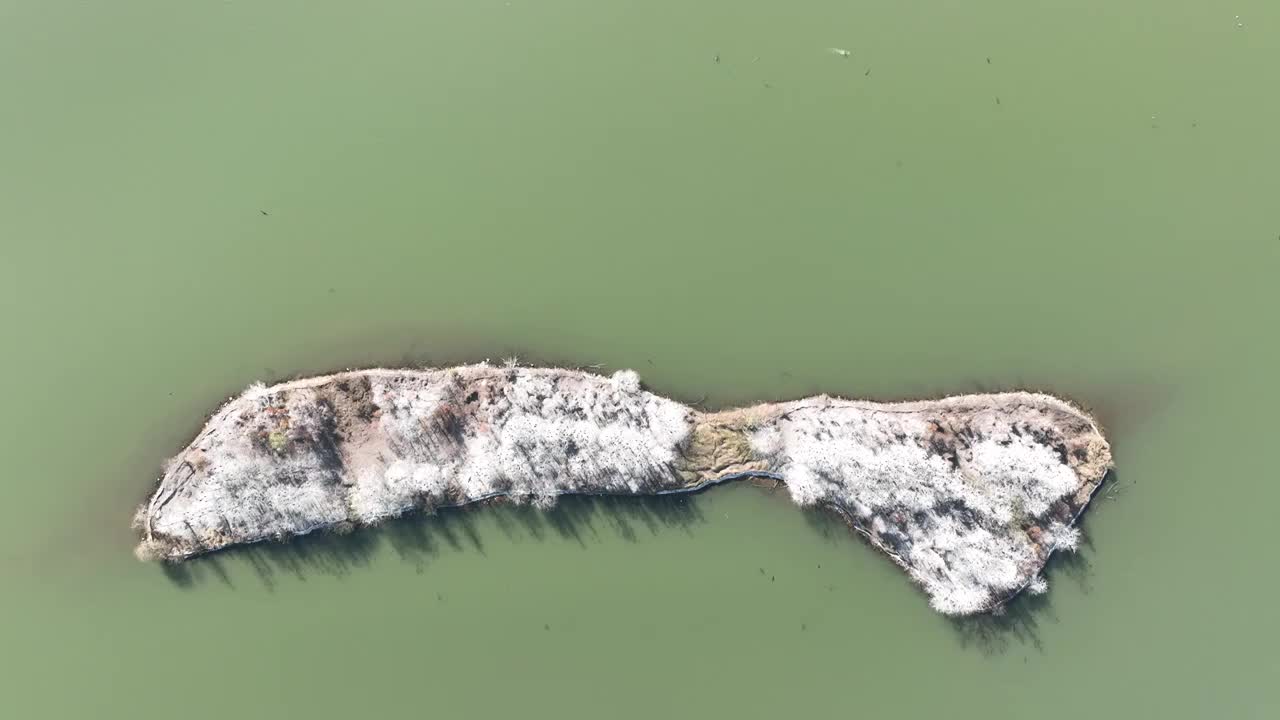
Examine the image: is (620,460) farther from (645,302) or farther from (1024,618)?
(1024,618)

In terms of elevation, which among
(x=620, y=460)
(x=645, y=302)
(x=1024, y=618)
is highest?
(x=645, y=302)

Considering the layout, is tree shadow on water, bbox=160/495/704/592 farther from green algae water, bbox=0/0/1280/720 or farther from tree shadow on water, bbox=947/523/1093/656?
tree shadow on water, bbox=947/523/1093/656

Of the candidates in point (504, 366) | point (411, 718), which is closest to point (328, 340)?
point (504, 366)

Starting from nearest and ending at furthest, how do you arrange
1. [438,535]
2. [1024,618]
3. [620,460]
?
[1024,618] < [620,460] < [438,535]

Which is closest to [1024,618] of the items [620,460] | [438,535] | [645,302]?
[620,460]

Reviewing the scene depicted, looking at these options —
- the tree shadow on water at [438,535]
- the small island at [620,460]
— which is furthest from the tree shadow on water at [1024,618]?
the tree shadow on water at [438,535]

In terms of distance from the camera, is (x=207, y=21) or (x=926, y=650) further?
(x=207, y=21)

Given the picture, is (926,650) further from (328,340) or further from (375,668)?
(328,340)
